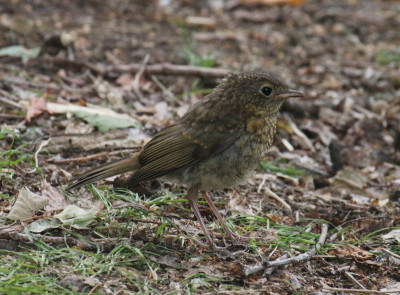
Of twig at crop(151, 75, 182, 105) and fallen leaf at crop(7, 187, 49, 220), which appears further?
twig at crop(151, 75, 182, 105)

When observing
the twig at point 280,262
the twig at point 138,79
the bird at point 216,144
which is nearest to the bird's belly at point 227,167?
the bird at point 216,144

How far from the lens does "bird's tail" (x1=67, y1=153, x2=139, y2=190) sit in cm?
460

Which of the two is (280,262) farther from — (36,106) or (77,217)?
(36,106)

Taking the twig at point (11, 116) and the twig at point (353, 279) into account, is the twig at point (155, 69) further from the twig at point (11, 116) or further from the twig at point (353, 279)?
the twig at point (353, 279)

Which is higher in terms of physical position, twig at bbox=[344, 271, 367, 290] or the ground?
the ground

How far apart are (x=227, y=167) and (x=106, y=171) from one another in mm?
971

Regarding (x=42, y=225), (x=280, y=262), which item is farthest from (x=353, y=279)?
(x=42, y=225)

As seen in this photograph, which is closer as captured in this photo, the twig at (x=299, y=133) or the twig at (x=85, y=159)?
the twig at (x=85, y=159)

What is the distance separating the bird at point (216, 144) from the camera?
460 cm

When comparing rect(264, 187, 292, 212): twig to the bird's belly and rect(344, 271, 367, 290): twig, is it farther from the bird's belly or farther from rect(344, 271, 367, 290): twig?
rect(344, 271, 367, 290): twig

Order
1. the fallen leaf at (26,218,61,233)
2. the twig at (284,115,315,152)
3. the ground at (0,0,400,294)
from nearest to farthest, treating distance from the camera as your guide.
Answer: the ground at (0,0,400,294)
the fallen leaf at (26,218,61,233)
the twig at (284,115,315,152)

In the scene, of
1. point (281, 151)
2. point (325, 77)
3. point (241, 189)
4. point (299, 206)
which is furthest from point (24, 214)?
point (325, 77)

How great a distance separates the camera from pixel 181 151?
4676 mm

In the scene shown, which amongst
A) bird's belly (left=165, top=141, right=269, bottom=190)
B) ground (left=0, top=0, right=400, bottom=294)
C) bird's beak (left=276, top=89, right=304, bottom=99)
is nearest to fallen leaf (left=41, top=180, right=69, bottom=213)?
ground (left=0, top=0, right=400, bottom=294)
